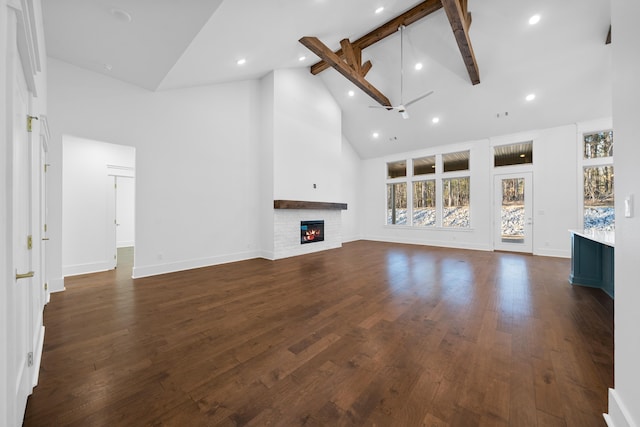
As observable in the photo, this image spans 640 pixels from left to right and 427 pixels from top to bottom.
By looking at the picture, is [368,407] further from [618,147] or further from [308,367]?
[618,147]

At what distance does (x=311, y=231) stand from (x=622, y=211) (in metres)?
5.94

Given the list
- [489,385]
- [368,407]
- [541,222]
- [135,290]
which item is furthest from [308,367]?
[541,222]

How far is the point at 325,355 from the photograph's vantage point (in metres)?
1.97

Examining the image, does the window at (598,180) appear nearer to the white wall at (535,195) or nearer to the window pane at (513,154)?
the white wall at (535,195)

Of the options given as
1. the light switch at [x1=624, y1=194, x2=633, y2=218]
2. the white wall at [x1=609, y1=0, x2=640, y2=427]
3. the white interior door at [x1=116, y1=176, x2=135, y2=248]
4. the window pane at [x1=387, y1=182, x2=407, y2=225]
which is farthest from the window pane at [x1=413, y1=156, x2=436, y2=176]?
the white interior door at [x1=116, y1=176, x2=135, y2=248]

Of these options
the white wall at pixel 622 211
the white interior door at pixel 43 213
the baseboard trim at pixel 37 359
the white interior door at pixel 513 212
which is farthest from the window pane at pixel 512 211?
the white interior door at pixel 43 213

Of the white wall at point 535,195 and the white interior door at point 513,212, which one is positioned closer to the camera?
the white wall at point 535,195

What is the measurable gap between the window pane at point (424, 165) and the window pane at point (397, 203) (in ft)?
2.15

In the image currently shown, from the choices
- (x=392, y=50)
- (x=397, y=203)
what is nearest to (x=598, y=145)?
(x=397, y=203)

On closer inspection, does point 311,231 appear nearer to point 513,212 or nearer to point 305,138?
point 305,138

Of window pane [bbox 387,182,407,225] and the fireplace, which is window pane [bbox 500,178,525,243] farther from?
the fireplace

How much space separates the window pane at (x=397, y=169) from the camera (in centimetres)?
921

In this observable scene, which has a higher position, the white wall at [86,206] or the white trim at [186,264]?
the white wall at [86,206]

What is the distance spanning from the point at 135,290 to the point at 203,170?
2.48 meters
